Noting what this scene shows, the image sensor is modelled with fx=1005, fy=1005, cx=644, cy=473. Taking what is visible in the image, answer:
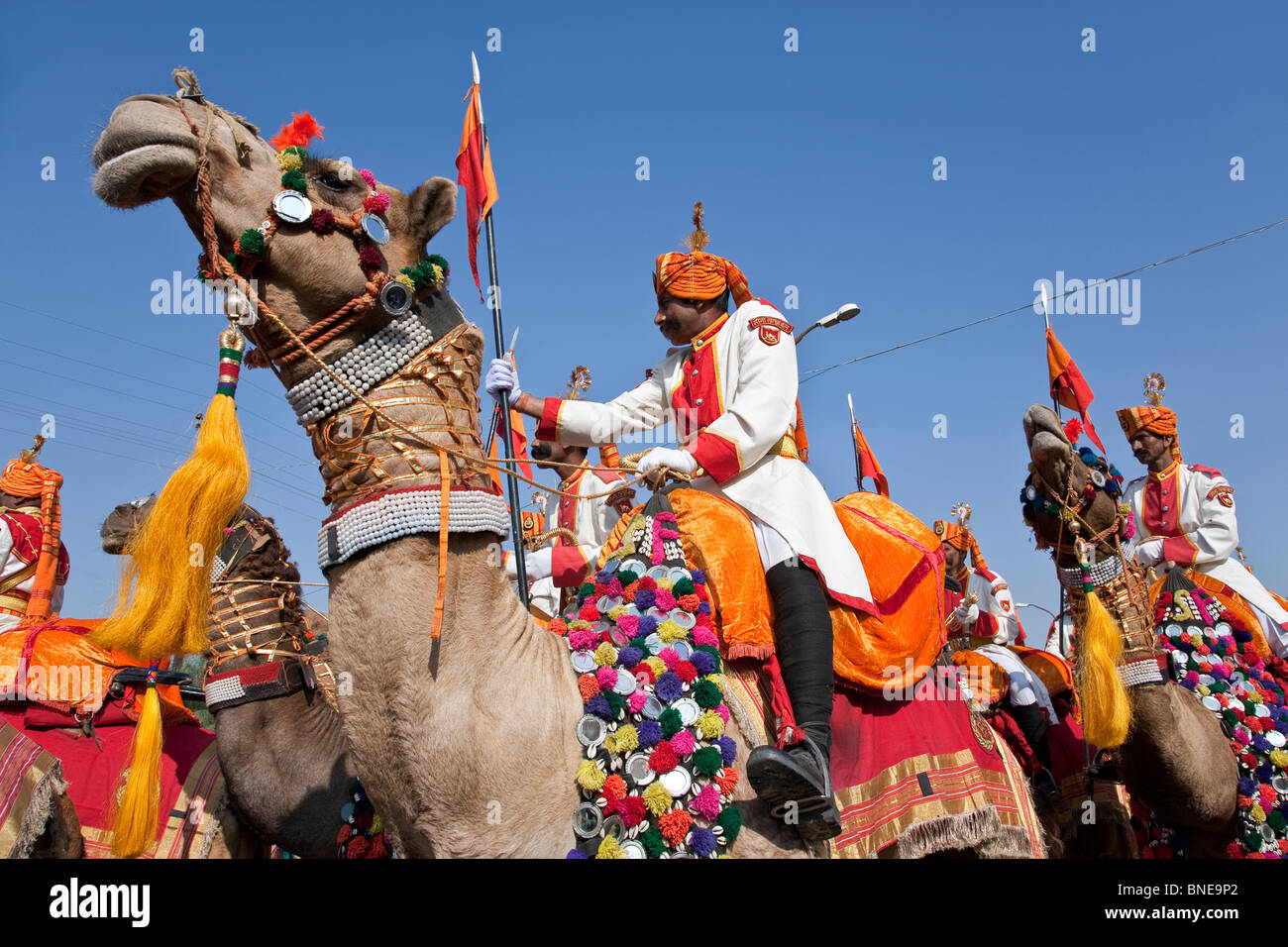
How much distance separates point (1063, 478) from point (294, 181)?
14.6ft

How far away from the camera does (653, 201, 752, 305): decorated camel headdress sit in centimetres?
483

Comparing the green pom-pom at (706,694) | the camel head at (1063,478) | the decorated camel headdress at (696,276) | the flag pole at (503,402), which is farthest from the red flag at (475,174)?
the camel head at (1063,478)

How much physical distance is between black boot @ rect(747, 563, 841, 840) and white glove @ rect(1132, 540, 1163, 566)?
4.89 m

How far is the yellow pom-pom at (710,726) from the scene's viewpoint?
362 centimetres

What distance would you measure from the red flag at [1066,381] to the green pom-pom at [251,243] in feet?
16.4

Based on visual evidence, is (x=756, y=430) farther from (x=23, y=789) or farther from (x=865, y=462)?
Result: (x=865, y=462)

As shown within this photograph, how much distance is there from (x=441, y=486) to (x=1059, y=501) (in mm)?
3968

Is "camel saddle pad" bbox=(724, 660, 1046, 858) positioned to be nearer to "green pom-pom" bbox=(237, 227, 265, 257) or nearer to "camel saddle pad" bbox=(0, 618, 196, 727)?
"green pom-pom" bbox=(237, 227, 265, 257)

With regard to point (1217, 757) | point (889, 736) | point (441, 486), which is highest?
point (441, 486)

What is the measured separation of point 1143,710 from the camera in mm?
5660

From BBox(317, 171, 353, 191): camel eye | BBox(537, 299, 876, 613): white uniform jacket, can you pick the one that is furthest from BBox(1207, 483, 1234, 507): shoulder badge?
BBox(317, 171, 353, 191): camel eye

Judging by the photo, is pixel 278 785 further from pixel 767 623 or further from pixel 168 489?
pixel 767 623
